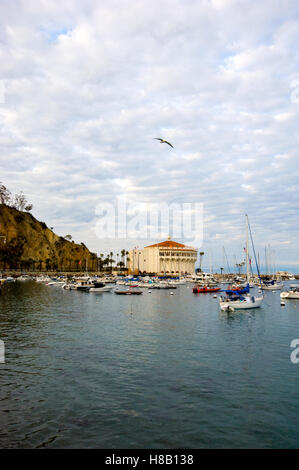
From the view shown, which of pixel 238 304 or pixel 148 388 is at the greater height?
pixel 238 304

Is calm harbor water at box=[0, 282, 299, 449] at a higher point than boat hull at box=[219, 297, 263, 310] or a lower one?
lower

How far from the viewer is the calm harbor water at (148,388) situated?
12875mm

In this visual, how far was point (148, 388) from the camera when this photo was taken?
17.7m

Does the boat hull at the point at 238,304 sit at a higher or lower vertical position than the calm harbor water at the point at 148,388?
higher

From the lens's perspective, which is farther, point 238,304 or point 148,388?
point 238,304

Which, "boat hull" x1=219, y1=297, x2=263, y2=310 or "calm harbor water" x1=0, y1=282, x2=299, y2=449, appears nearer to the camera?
"calm harbor water" x1=0, y1=282, x2=299, y2=449

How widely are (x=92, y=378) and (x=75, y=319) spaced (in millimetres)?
23584

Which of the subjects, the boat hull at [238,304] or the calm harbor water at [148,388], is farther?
the boat hull at [238,304]

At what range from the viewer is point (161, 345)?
2780cm

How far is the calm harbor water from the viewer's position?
1288 cm

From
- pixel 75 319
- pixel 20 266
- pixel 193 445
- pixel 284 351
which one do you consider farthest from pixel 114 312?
pixel 20 266

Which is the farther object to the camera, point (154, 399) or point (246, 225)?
point (246, 225)
